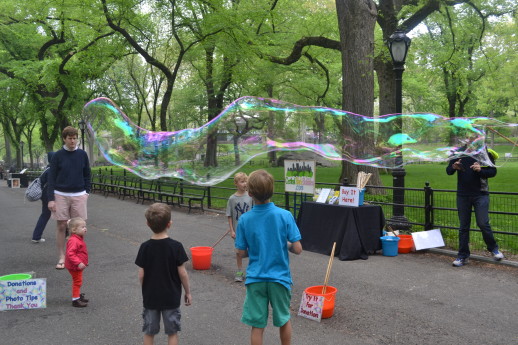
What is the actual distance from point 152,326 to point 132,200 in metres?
14.6

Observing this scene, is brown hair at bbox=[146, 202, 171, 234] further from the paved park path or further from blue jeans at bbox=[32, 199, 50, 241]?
blue jeans at bbox=[32, 199, 50, 241]

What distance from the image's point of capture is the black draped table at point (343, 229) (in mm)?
7215

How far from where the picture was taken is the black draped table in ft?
23.7

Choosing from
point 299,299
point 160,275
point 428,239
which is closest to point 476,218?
point 428,239

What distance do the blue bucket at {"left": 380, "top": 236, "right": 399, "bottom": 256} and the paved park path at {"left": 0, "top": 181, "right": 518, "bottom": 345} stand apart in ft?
0.55

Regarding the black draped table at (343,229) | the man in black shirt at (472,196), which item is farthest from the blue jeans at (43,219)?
the man in black shirt at (472,196)

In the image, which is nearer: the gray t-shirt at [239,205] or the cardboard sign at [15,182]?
the gray t-shirt at [239,205]

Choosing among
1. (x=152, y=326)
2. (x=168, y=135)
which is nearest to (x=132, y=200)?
(x=168, y=135)

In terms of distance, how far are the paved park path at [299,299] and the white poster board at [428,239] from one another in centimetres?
19

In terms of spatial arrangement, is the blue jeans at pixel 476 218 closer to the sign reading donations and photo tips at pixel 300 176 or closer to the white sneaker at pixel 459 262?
the white sneaker at pixel 459 262

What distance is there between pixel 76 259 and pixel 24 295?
2.33ft

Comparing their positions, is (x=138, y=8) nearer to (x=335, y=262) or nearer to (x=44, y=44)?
(x=44, y=44)

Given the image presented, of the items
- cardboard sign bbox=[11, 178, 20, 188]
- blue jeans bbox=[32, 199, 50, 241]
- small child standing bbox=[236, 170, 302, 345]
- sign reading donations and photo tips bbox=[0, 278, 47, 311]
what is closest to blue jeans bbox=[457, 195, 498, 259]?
small child standing bbox=[236, 170, 302, 345]

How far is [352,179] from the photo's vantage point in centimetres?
1166
